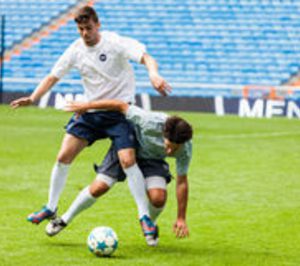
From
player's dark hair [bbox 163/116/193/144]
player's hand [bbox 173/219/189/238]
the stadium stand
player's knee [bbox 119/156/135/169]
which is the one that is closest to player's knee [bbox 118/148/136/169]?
player's knee [bbox 119/156/135/169]

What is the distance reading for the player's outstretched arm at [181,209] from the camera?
22.9 ft

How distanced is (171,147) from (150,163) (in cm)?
70

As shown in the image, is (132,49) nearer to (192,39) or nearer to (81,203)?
(81,203)

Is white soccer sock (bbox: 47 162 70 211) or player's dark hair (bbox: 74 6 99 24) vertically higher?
player's dark hair (bbox: 74 6 99 24)

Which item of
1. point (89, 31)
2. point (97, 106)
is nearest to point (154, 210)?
point (97, 106)

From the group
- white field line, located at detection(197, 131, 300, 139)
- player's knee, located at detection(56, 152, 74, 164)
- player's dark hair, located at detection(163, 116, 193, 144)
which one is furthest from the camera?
white field line, located at detection(197, 131, 300, 139)

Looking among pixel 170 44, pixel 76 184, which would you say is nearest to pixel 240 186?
pixel 76 184

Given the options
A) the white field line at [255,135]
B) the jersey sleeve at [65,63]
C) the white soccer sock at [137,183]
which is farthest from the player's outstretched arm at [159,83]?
the white field line at [255,135]

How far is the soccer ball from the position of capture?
271 inches

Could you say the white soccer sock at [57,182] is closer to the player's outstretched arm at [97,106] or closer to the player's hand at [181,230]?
the player's outstretched arm at [97,106]

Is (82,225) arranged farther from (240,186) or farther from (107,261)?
(240,186)

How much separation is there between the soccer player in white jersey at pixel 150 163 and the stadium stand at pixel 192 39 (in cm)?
1834

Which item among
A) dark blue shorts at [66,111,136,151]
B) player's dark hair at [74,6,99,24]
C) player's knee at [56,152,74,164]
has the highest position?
player's dark hair at [74,6,99,24]

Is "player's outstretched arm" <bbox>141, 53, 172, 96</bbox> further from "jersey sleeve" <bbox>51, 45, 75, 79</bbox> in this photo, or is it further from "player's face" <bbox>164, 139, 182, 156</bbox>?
"jersey sleeve" <bbox>51, 45, 75, 79</bbox>
